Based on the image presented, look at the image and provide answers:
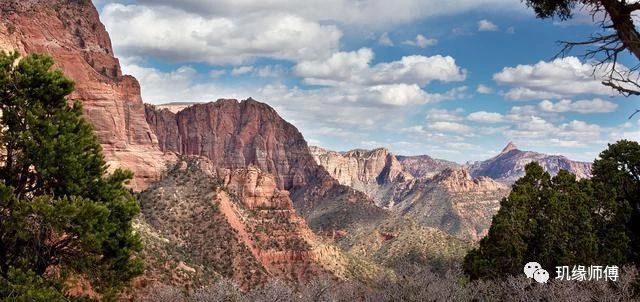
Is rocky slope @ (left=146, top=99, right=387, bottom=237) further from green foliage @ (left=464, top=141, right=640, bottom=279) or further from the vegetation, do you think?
the vegetation

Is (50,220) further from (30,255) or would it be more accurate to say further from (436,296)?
(436,296)

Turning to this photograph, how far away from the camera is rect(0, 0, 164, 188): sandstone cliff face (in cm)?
6397

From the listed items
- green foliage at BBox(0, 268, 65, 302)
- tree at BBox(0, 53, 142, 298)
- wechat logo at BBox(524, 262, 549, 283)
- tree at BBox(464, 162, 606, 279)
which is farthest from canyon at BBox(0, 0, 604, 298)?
green foliage at BBox(0, 268, 65, 302)

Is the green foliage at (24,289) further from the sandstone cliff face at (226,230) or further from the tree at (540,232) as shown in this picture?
the sandstone cliff face at (226,230)

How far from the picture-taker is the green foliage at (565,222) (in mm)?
30359

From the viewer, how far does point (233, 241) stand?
70750mm

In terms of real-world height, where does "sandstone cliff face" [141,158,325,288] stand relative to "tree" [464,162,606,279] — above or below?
below

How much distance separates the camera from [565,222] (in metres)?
31.2

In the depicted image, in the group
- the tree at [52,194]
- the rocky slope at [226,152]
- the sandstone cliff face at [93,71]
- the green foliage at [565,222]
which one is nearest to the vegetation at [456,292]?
the green foliage at [565,222]

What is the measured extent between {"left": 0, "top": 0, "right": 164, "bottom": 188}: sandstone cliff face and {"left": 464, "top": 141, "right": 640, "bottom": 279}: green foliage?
48.7 m

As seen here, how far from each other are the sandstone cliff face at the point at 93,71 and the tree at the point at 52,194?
44451 mm

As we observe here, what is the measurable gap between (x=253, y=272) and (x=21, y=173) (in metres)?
50.8

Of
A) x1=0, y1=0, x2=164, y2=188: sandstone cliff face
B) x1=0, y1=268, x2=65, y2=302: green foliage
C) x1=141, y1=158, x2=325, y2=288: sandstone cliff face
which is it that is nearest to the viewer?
x1=0, y1=268, x2=65, y2=302: green foliage

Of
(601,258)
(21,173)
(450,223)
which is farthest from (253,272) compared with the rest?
(450,223)
